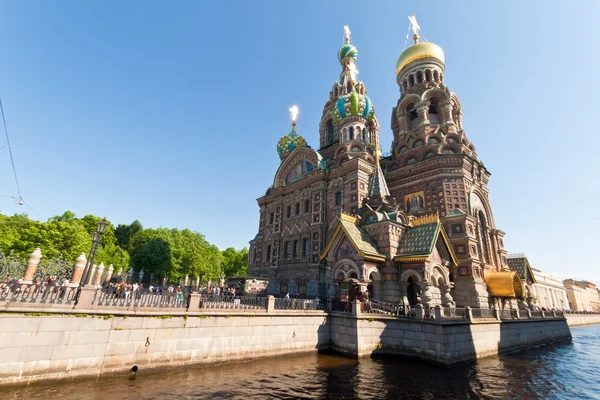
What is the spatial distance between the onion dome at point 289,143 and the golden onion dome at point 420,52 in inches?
578

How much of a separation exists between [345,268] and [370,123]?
2347 cm

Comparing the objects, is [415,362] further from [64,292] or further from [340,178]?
[340,178]

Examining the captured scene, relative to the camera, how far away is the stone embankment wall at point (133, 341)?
30.2 ft

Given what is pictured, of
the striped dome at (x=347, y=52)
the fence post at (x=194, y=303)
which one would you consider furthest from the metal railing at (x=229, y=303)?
the striped dome at (x=347, y=52)

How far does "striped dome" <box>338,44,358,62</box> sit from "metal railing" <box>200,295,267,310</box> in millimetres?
36844

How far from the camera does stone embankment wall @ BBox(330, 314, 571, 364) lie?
14.0 meters

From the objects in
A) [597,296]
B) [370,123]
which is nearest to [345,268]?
[370,123]

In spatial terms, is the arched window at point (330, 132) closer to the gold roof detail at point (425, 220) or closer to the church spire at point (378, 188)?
the church spire at point (378, 188)

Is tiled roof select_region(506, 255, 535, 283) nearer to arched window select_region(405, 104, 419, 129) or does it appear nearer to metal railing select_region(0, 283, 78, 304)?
arched window select_region(405, 104, 419, 129)

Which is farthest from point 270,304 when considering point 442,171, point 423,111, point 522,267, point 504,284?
point 423,111

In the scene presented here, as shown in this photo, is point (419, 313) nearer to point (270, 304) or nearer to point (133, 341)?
point (270, 304)

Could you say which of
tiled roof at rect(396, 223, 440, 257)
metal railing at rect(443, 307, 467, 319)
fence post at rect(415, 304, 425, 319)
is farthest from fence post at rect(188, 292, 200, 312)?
tiled roof at rect(396, 223, 440, 257)

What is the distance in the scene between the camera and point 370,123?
121 ft

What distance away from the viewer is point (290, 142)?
38.5 m
